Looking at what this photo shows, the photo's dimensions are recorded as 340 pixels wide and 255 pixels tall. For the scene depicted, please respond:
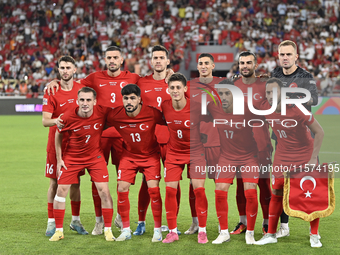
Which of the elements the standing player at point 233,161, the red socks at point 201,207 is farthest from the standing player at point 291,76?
the red socks at point 201,207

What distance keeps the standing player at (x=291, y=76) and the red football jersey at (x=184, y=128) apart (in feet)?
3.37

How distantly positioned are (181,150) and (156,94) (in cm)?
89

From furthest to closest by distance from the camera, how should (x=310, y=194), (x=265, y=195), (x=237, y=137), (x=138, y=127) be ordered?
(x=265, y=195) → (x=138, y=127) → (x=237, y=137) → (x=310, y=194)

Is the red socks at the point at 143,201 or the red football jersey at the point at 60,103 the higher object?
the red football jersey at the point at 60,103

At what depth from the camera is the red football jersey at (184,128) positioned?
4836 millimetres

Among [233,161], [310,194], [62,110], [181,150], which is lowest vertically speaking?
[310,194]

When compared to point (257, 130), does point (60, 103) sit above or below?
above

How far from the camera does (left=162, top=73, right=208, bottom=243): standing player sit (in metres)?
4.78

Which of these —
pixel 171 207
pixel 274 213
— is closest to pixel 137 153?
pixel 171 207

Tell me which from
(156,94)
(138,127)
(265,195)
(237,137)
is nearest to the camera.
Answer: (237,137)

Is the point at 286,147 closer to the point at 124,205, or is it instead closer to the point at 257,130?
the point at 257,130

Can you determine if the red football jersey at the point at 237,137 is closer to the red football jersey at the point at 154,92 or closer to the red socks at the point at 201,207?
the red socks at the point at 201,207

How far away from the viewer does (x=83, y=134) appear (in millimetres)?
4930

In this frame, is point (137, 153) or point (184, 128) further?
point (137, 153)
